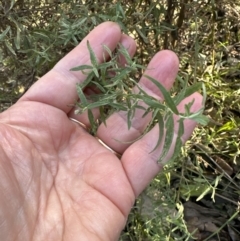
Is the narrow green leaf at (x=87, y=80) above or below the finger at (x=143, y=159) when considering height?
above

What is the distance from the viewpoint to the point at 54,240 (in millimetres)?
1348

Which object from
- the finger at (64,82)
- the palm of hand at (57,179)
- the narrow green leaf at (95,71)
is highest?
the narrow green leaf at (95,71)

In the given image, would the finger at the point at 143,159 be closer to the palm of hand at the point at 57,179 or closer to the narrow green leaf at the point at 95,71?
the palm of hand at the point at 57,179

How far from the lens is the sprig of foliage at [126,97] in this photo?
3.84ft

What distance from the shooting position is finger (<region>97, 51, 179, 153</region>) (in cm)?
145

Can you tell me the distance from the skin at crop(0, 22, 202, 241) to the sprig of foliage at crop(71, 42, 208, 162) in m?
0.06

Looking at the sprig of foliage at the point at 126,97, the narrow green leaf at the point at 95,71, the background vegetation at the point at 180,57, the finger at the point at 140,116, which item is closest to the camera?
the sprig of foliage at the point at 126,97

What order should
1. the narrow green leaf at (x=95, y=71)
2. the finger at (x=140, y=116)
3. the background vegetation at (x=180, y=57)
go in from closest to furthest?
the narrow green leaf at (x=95, y=71)
the finger at (x=140, y=116)
the background vegetation at (x=180, y=57)

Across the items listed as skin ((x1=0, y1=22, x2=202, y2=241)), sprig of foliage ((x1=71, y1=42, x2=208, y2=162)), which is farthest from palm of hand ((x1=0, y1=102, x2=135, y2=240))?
sprig of foliage ((x1=71, y1=42, x2=208, y2=162))

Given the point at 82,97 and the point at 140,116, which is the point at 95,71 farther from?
the point at 140,116

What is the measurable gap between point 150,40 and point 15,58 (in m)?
0.43

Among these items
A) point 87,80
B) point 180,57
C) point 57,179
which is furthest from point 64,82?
point 180,57

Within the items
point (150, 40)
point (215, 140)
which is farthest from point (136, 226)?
point (150, 40)

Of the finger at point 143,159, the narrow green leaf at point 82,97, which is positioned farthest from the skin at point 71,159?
the narrow green leaf at point 82,97
